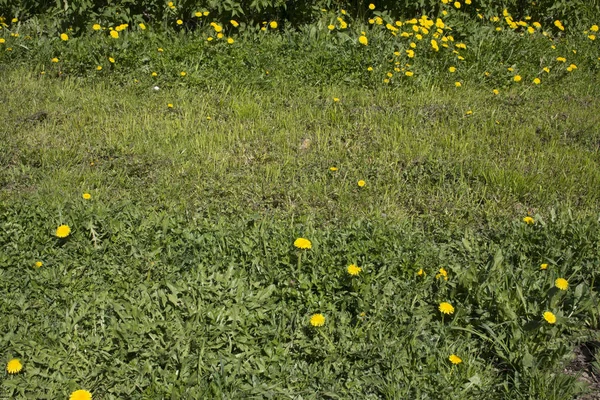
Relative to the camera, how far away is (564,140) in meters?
4.80

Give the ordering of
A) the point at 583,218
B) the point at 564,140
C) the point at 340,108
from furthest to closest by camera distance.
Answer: the point at 340,108 < the point at 564,140 < the point at 583,218

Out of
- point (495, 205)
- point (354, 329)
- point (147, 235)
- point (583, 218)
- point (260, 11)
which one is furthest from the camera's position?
point (260, 11)

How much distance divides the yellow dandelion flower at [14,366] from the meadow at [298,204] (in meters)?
0.01

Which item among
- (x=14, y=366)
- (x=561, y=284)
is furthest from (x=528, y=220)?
(x=14, y=366)

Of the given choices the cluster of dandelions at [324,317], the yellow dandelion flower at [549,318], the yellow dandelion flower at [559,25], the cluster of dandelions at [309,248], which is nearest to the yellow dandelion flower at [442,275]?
the cluster of dandelions at [324,317]

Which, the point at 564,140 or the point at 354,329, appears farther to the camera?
the point at 564,140

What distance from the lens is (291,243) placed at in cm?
328

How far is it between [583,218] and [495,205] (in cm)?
52

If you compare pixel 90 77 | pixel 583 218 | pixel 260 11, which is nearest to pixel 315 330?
pixel 583 218

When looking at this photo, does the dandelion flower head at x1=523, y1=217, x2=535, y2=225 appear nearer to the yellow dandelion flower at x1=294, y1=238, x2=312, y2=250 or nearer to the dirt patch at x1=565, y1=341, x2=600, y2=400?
the dirt patch at x1=565, y1=341, x2=600, y2=400

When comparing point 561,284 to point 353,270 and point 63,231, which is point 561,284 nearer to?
point 353,270

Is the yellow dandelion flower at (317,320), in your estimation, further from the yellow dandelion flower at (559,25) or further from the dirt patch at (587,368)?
the yellow dandelion flower at (559,25)

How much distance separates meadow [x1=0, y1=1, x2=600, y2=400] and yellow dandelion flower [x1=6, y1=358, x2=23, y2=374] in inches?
0.6

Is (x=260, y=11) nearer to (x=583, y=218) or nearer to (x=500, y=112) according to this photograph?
(x=500, y=112)
